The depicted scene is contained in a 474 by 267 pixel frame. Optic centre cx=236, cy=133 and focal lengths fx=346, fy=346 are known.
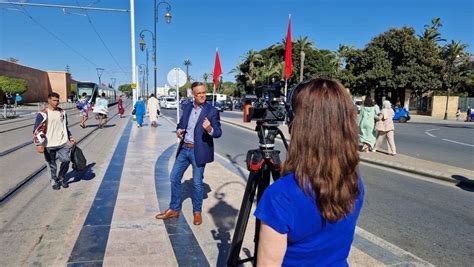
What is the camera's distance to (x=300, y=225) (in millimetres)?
1257

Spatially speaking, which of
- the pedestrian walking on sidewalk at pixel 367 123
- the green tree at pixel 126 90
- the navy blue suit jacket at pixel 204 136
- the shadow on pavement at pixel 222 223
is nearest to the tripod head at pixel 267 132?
the shadow on pavement at pixel 222 223

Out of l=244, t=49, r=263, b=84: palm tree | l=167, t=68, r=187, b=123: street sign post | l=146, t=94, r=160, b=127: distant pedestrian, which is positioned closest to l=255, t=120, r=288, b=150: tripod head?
l=167, t=68, r=187, b=123: street sign post

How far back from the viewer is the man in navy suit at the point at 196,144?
13.7 feet

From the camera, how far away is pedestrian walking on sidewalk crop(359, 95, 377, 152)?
33.2 ft

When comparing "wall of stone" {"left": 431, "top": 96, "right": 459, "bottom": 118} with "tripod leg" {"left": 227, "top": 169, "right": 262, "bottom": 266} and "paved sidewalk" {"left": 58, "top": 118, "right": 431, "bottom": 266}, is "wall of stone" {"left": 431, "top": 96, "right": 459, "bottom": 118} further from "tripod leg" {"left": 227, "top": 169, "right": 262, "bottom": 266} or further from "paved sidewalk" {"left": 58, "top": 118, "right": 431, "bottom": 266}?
"tripod leg" {"left": 227, "top": 169, "right": 262, "bottom": 266}

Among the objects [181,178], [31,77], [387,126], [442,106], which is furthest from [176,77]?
[31,77]

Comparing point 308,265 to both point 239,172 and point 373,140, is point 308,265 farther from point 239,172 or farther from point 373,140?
point 373,140

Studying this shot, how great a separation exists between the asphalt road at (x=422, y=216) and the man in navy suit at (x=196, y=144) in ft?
7.13

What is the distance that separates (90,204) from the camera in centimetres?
489

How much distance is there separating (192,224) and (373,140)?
7708mm

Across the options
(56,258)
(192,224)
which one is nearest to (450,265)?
(192,224)

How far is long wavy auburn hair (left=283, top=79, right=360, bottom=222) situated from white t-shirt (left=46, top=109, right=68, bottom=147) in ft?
17.7

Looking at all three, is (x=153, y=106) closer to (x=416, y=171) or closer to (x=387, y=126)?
(x=387, y=126)

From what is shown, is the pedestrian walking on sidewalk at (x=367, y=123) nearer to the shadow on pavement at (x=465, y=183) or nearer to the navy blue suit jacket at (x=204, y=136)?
the shadow on pavement at (x=465, y=183)
